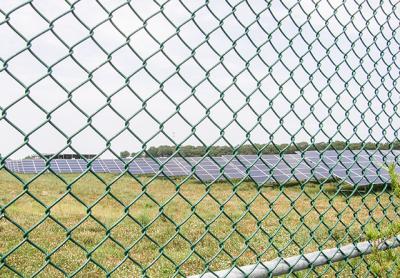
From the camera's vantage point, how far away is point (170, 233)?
680cm

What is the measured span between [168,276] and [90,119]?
10.7ft

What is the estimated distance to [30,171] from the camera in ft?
58.0

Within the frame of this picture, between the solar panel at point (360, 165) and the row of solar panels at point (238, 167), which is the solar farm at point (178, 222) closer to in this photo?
the solar panel at point (360, 165)

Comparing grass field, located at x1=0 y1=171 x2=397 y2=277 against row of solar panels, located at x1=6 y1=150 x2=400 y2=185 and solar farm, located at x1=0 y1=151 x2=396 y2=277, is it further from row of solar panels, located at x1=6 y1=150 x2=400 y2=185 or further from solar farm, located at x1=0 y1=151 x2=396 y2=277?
row of solar panels, located at x1=6 y1=150 x2=400 y2=185

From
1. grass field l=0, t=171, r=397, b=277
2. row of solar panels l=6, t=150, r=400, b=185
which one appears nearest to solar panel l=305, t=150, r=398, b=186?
row of solar panels l=6, t=150, r=400, b=185

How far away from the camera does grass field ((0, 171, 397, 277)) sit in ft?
6.97

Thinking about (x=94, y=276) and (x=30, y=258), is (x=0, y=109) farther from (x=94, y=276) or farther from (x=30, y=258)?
Result: (x=30, y=258)

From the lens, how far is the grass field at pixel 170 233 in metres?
2.12

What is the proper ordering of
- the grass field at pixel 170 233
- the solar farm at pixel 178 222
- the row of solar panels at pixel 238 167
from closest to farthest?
the solar farm at pixel 178 222 < the grass field at pixel 170 233 < the row of solar panels at pixel 238 167

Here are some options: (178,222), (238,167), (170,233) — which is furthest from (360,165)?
(238,167)

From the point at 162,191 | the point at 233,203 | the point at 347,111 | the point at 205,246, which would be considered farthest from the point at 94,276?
the point at 162,191

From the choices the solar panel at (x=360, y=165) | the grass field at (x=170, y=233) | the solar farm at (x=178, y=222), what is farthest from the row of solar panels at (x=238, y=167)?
the grass field at (x=170, y=233)

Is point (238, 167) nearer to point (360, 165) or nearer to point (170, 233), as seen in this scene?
point (170, 233)

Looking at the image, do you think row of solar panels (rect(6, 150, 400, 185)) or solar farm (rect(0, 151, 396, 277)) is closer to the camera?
solar farm (rect(0, 151, 396, 277))
